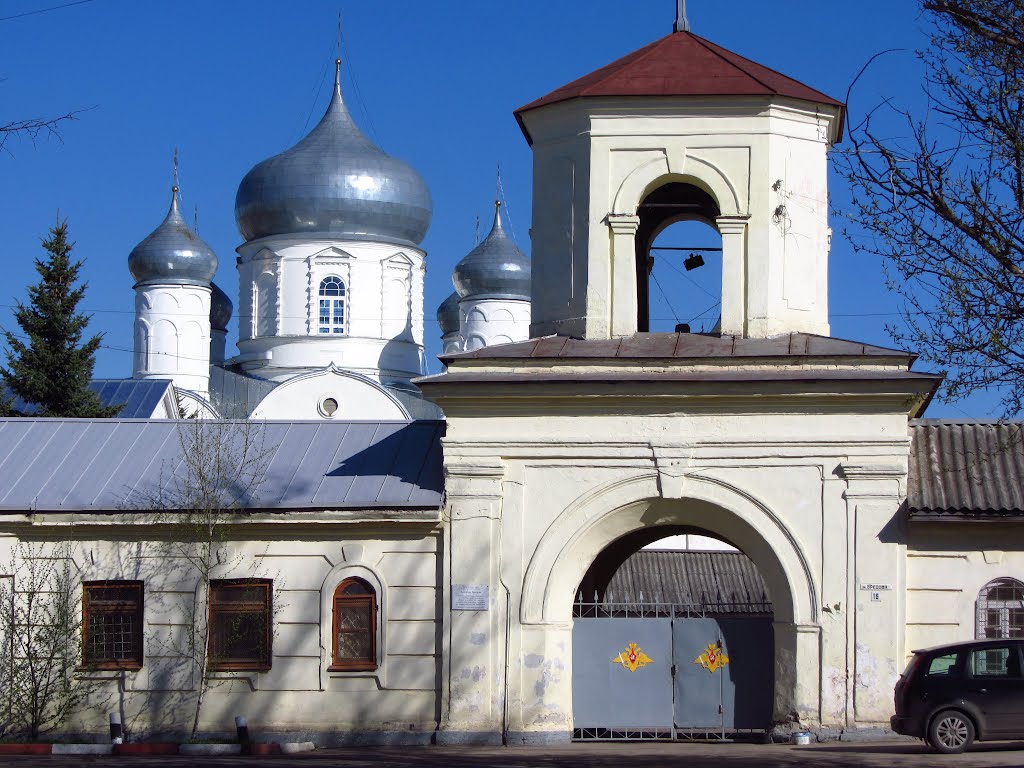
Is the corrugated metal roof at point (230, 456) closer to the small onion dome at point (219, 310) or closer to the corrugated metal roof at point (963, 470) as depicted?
the corrugated metal roof at point (963, 470)

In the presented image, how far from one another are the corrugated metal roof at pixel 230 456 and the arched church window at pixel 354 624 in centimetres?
90

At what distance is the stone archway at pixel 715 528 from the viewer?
18328 mm

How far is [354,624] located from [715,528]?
3.98 metres

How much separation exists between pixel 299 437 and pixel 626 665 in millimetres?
4675

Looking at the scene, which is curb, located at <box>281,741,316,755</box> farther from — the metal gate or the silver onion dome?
the silver onion dome

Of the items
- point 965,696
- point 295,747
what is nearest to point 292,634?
point 295,747

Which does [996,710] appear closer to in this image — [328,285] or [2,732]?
[2,732]

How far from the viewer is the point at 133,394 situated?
4325 centimetres

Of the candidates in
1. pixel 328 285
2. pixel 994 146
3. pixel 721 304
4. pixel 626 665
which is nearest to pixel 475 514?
pixel 626 665

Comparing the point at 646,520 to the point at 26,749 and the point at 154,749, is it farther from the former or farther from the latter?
the point at 26,749

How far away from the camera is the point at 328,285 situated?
166 feet

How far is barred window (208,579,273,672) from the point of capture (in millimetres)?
19141

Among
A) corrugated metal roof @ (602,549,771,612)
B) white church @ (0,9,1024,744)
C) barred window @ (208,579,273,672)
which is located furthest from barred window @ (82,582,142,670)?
corrugated metal roof @ (602,549,771,612)

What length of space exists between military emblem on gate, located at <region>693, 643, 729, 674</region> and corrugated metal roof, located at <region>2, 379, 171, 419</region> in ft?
81.1
